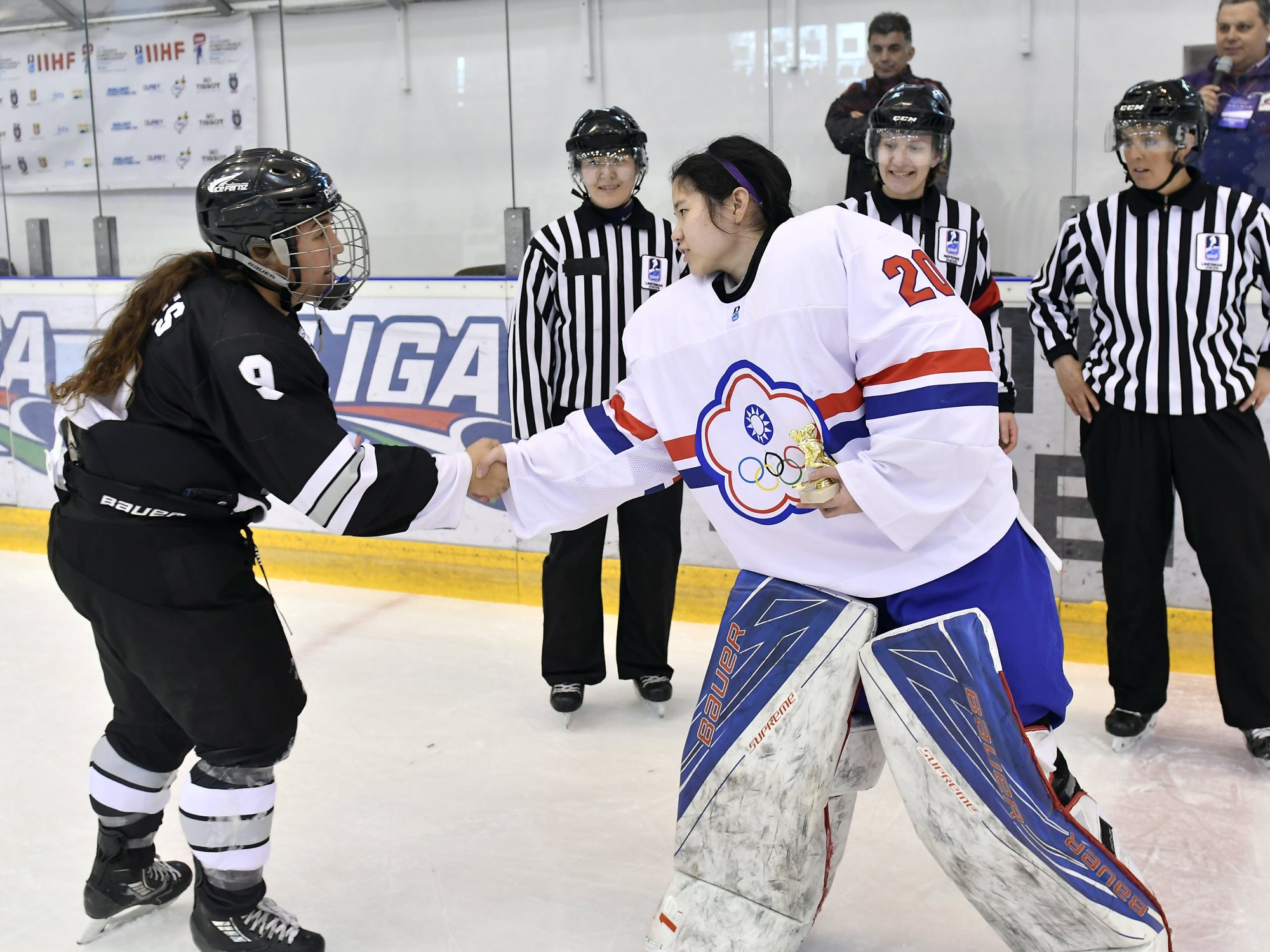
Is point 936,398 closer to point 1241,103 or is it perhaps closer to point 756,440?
point 756,440

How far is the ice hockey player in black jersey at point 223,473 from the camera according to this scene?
5.65 feet

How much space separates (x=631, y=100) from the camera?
444 centimetres

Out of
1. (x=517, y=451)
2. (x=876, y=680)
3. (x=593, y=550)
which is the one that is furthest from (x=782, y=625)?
(x=593, y=550)

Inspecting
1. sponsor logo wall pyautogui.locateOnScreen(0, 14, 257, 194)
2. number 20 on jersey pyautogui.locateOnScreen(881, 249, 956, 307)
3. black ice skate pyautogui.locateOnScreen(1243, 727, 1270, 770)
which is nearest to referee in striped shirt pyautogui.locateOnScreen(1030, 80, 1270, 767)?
black ice skate pyautogui.locateOnScreen(1243, 727, 1270, 770)

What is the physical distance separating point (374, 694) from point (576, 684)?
1.94ft

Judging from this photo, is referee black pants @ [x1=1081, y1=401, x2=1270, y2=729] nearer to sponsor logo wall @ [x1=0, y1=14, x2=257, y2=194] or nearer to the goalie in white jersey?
the goalie in white jersey

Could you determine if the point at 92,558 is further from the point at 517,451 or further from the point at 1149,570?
the point at 1149,570

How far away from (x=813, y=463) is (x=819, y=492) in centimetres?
5

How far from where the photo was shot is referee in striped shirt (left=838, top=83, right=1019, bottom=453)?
2.75 metres

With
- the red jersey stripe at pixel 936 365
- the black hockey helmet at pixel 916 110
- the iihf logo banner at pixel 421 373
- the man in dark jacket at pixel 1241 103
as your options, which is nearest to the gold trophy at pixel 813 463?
the red jersey stripe at pixel 936 365

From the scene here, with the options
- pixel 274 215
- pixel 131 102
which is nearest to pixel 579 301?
pixel 274 215

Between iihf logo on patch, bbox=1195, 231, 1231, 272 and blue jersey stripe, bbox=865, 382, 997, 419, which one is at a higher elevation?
iihf logo on patch, bbox=1195, 231, 1231, 272

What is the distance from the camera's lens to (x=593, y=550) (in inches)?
122

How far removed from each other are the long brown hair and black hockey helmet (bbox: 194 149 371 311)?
63 mm
